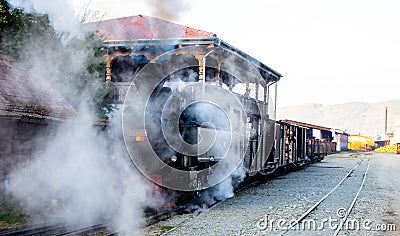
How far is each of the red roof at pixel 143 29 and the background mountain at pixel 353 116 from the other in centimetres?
16736

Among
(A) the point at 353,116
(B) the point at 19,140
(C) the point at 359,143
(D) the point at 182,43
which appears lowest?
(B) the point at 19,140

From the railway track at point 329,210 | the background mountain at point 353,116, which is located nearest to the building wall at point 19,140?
the railway track at point 329,210

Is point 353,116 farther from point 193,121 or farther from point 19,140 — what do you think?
point 19,140

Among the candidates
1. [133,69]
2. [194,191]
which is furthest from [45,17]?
[133,69]

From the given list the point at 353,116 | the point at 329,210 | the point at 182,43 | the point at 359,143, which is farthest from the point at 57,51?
the point at 353,116

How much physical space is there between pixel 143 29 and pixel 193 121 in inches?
244

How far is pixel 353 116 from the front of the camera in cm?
18575

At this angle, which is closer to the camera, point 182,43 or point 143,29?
point 182,43

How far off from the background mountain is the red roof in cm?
16736

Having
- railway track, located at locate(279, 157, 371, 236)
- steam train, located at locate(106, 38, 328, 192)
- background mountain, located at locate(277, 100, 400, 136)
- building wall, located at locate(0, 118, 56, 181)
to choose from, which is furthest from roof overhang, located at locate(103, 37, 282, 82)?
background mountain, located at locate(277, 100, 400, 136)

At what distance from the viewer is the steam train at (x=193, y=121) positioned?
26.4 ft

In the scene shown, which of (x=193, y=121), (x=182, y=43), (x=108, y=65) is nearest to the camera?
(x=193, y=121)

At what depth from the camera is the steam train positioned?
8039 mm

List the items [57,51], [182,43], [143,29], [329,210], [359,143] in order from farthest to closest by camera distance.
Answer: [359,143] → [143,29] → [182,43] → [57,51] → [329,210]
